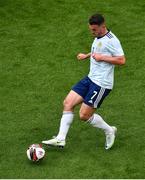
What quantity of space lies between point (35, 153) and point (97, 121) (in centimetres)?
126

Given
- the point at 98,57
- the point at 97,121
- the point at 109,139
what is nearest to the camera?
the point at 98,57

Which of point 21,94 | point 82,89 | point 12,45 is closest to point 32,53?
point 12,45

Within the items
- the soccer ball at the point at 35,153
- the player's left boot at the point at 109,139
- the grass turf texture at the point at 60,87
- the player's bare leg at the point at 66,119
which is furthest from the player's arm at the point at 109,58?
the soccer ball at the point at 35,153

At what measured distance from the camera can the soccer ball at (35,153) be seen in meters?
9.81

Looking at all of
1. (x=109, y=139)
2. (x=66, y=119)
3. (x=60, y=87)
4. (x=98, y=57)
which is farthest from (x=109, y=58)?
(x=60, y=87)

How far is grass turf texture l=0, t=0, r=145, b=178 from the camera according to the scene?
990cm

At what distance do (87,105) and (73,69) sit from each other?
356cm

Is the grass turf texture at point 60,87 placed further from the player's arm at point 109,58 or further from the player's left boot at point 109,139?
the player's arm at point 109,58

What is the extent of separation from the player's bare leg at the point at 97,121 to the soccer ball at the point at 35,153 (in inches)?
36.9

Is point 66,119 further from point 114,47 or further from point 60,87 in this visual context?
point 60,87

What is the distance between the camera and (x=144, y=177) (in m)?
9.38

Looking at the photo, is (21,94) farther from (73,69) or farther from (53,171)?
(53,171)

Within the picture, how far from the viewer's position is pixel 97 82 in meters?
10.1

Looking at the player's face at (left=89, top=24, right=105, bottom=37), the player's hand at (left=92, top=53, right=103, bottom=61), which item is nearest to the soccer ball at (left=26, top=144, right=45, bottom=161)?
the player's hand at (left=92, top=53, right=103, bottom=61)
